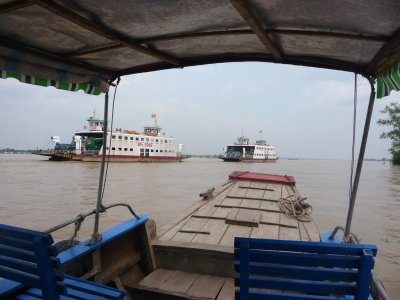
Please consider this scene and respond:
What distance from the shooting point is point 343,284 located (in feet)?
7.13

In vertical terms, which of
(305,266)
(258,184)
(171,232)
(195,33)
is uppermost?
(195,33)

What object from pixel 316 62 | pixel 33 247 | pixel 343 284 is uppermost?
pixel 316 62

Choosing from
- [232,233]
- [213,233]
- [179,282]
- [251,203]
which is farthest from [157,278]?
[251,203]

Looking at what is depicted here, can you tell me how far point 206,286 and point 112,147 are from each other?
42730 millimetres

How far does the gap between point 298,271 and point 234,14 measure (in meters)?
1.88

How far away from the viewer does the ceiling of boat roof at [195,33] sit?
7.06ft

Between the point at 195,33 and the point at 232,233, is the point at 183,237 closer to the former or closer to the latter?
the point at 232,233

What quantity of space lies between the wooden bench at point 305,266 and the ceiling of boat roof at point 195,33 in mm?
1531

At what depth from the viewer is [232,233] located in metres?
5.00

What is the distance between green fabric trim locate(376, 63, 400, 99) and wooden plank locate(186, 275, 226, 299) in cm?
267

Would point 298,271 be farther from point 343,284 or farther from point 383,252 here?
point 383,252

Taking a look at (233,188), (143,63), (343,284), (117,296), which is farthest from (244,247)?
(233,188)

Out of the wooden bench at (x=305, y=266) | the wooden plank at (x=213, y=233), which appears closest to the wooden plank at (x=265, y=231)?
the wooden plank at (x=213, y=233)

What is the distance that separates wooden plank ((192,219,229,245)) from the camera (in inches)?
180
